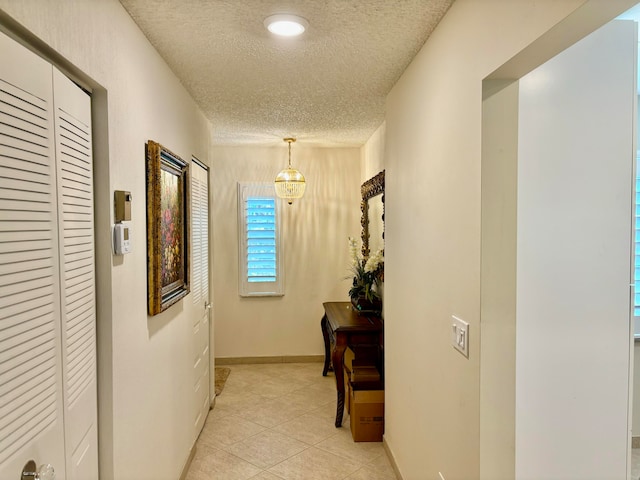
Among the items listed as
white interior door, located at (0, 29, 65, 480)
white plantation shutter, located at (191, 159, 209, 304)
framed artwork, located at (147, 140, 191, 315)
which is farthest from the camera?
white plantation shutter, located at (191, 159, 209, 304)

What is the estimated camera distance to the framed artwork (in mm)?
2006

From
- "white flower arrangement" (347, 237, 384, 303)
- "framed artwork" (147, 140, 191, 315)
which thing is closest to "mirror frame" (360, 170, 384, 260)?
"white flower arrangement" (347, 237, 384, 303)

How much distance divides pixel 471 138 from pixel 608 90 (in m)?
0.70

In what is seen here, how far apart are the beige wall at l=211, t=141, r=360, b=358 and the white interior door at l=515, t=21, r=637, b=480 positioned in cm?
333

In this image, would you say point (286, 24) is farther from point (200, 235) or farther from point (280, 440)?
point (280, 440)

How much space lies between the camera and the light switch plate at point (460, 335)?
5.32 ft

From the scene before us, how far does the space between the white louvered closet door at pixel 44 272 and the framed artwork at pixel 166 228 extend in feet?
1.69

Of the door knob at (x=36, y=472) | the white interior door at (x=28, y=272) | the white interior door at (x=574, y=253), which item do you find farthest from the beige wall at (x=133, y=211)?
the white interior door at (x=574, y=253)

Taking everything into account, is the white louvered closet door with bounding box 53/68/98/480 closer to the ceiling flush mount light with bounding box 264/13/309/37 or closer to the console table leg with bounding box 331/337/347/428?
the ceiling flush mount light with bounding box 264/13/309/37

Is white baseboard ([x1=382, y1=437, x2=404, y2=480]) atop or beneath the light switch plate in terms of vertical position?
beneath

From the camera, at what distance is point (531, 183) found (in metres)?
1.73

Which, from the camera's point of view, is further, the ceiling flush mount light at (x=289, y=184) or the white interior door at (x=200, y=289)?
the ceiling flush mount light at (x=289, y=184)

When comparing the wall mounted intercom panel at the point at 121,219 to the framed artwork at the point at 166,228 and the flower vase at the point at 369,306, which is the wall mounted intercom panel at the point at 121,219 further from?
the flower vase at the point at 369,306

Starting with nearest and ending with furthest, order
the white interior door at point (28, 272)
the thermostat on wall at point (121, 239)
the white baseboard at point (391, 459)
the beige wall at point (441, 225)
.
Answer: the white interior door at point (28, 272), the beige wall at point (441, 225), the thermostat on wall at point (121, 239), the white baseboard at point (391, 459)
